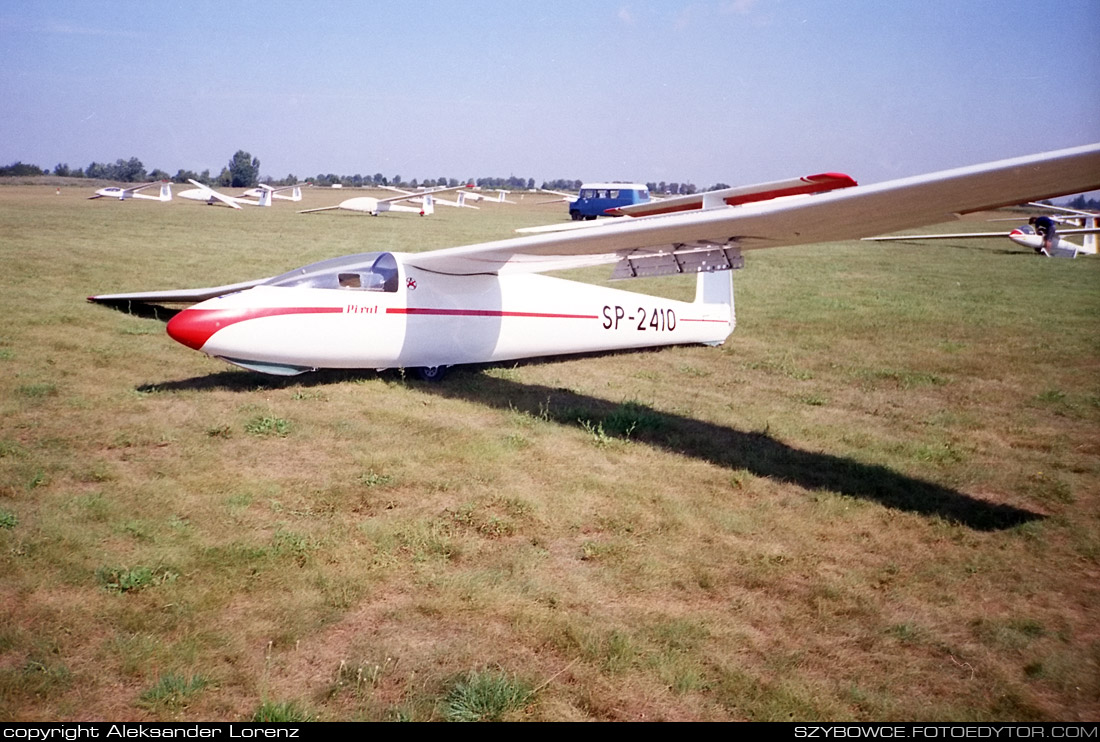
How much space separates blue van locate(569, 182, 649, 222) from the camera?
4731 centimetres

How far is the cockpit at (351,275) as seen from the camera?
8219mm

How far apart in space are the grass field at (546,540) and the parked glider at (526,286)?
54cm

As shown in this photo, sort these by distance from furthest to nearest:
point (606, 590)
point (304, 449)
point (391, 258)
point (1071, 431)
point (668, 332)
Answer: point (668, 332)
point (391, 258)
point (1071, 431)
point (304, 449)
point (606, 590)

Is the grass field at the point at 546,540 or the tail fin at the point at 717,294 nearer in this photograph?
the grass field at the point at 546,540

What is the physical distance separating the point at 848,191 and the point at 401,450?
4287mm

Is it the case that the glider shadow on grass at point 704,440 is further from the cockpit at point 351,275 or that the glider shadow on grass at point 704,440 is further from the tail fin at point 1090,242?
the tail fin at point 1090,242

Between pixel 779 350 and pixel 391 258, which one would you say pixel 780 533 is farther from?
pixel 779 350

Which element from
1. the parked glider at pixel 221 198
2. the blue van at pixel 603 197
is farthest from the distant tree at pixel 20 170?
the blue van at pixel 603 197

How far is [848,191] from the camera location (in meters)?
5.45

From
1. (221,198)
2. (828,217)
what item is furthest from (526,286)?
(221,198)

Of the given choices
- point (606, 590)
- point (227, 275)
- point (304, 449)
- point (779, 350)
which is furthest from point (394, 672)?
point (227, 275)

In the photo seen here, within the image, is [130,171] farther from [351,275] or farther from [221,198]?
[351,275]

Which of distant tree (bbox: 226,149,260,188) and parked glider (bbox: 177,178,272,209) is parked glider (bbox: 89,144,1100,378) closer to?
parked glider (bbox: 177,178,272,209)

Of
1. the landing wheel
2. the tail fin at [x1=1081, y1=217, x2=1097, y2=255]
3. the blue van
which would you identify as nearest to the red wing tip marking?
the landing wheel
